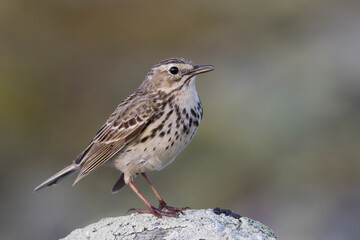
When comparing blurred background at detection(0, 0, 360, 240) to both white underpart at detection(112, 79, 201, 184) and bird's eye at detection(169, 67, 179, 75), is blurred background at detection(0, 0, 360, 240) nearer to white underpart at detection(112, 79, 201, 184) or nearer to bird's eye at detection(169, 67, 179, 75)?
white underpart at detection(112, 79, 201, 184)

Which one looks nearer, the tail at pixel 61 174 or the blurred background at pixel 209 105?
the tail at pixel 61 174

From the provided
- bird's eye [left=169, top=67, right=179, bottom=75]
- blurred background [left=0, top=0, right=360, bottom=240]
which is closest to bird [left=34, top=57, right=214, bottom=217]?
bird's eye [left=169, top=67, right=179, bottom=75]

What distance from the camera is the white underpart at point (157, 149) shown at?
20.5ft

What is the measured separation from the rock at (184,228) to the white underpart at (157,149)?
2.23 feet

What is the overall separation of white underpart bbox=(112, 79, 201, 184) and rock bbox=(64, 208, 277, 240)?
68 cm

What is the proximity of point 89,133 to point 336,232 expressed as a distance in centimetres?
439

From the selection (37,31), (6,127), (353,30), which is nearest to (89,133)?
(6,127)

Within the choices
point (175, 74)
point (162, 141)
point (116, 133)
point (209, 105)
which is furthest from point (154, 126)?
point (209, 105)

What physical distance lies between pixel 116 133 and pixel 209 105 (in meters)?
5.21

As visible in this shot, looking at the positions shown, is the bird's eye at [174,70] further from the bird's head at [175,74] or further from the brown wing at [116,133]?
the brown wing at [116,133]

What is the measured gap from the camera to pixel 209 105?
1162 cm

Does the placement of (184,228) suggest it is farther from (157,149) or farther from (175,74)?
(175,74)

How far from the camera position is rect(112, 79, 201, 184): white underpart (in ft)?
20.5

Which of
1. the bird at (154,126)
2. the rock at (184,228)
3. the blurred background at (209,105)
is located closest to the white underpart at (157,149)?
the bird at (154,126)
